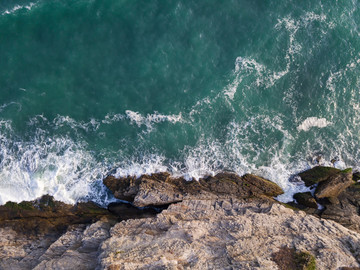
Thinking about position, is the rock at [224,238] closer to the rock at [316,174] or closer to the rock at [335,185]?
the rock at [335,185]

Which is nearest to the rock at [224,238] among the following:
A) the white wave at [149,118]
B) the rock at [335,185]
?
the rock at [335,185]

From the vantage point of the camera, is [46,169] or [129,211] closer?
[129,211]

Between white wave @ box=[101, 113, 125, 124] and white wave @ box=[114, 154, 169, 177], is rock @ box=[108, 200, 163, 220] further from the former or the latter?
white wave @ box=[101, 113, 125, 124]

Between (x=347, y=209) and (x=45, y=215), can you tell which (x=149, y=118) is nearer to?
(x=45, y=215)

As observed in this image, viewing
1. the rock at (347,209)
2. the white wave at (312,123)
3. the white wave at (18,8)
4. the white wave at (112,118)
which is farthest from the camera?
the white wave at (312,123)

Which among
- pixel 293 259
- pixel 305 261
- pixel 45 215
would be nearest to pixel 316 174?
pixel 305 261

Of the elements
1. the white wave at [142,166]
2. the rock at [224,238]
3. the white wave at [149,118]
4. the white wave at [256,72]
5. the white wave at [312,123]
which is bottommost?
the rock at [224,238]

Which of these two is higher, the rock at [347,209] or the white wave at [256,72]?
the white wave at [256,72]
